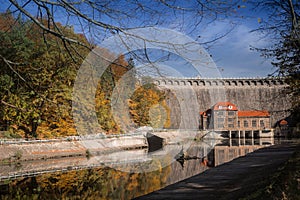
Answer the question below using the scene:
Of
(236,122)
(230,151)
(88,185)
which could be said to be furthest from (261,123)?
(88,185)

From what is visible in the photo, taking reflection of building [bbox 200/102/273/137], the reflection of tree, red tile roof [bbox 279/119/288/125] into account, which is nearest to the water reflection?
the reflection of tree

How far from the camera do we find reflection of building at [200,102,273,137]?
59.4 m

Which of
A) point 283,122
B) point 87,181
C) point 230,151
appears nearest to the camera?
point 87,181

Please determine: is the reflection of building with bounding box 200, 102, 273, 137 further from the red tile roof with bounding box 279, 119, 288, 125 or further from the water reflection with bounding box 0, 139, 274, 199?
the water reflection with bounding box 0, 139, 274, 199

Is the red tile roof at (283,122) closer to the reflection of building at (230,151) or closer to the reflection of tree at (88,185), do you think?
the reflection of building at (230,151)

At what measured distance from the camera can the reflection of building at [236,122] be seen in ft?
195

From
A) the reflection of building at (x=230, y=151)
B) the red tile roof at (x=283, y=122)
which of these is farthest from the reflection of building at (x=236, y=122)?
the reflection of building at (x=230, y=151)

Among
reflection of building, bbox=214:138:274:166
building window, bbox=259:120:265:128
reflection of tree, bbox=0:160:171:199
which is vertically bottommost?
reflection of tree, bbox=0:160:171:199

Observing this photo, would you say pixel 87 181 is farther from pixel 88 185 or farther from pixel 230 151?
pixel 230 151

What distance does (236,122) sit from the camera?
60250mm

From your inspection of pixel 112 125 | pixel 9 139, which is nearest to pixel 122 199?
pixel 9 139

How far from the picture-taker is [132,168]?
1627 cm

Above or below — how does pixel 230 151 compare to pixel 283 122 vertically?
→ below

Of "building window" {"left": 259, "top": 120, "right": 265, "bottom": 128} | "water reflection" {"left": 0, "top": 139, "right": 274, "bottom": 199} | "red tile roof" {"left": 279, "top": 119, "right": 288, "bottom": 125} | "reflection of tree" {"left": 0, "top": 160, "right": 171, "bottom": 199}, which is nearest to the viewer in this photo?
"reflection of tree" {"left": 0, "top": 160, "right": 171, "bottom": 199}
